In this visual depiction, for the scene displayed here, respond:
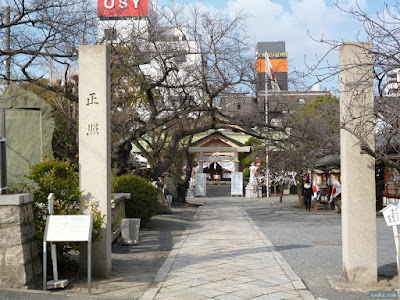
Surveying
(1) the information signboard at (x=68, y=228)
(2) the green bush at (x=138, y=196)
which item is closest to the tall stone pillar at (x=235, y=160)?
(2) the green bush at (x=138, y=196)

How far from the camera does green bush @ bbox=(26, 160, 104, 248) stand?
7516 millimetres

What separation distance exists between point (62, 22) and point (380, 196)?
15.3 meters

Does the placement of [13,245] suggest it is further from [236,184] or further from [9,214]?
[236,184]

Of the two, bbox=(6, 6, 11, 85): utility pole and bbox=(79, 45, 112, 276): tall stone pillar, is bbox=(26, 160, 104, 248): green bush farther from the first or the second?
bbox=(6, 6, 11, 85): utility pole

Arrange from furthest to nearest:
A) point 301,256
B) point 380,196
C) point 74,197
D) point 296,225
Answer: point 380,196, point 296,225, point 301,256, point 74,197

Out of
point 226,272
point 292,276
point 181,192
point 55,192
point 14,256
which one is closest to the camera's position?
point 14,256

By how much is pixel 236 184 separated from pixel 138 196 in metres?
23.6

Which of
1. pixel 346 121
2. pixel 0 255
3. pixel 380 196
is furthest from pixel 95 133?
pixel 380 196

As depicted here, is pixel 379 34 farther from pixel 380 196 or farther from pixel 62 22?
pixel 380 196

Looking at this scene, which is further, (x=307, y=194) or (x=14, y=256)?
(x=307, y=194)

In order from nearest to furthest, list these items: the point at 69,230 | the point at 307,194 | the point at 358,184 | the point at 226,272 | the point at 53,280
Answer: the point at 69,230, the point at 53,280, the point at 358,184, the point at 226,272, the point at 307,194

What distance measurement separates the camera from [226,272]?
818 centimetres

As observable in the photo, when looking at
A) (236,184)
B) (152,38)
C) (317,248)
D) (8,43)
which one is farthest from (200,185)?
(317,248)

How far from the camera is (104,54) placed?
8.02 meters
